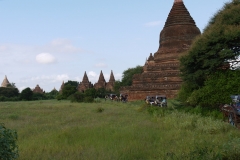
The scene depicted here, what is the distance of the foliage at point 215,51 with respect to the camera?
1290 centimetres

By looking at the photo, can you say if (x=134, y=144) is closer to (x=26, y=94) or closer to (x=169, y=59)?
(x=169, y=59)

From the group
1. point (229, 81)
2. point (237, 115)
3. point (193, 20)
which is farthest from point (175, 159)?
point (193, 20)

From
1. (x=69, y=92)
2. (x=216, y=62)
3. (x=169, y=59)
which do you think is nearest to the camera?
(x=216, y=62)

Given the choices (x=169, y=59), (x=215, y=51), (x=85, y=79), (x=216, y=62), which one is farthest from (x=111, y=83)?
(x=216, y=62)

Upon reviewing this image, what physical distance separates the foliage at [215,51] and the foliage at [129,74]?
1284 inches

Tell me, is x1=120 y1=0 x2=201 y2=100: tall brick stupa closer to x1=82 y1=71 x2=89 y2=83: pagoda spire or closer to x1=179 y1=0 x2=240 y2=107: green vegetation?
x1=179 y1=0 x2=240 y2=107: green vegetation

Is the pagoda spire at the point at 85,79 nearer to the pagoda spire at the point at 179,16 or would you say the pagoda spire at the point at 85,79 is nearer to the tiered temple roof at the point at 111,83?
the tiered temple roof at the point at 111,83

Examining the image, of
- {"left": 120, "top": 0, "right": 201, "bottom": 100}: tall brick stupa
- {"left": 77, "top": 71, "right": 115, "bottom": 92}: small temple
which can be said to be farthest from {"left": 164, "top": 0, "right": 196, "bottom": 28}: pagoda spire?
{"left": 77, "top": 71, "right": 115, "bottom": 92}: small temple

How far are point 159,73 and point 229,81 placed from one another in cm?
1302

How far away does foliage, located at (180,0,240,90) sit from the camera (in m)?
12.9

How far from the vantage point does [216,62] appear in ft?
42.2

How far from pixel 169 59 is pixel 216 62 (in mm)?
13954

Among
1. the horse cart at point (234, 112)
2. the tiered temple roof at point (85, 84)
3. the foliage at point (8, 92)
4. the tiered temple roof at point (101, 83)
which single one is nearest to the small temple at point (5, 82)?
the foliage at point (8, 92)

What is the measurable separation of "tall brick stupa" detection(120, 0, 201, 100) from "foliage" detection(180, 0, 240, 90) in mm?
9839
